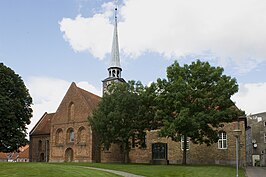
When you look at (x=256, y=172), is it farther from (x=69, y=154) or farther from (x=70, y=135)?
(x=70, y=135)

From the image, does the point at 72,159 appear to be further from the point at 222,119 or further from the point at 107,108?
the point at 222,119

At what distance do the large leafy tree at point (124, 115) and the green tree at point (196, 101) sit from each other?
377cm

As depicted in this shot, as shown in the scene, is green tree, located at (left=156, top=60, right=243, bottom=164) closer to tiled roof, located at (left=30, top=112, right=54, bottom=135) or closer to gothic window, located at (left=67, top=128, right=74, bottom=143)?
gothic window, located at (left=67, top=128, right=74, bottom=143)

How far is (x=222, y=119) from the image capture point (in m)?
34.0

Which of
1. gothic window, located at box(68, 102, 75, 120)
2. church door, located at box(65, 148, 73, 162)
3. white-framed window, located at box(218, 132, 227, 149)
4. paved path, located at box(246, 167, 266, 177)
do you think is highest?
gothic window, located at box(68, 102, 75, 120)

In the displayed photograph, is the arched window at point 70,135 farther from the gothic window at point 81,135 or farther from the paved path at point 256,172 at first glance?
the paved path at point 256,172

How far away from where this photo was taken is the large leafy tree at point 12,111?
41.7m

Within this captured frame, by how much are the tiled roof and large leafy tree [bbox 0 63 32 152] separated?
1156cm

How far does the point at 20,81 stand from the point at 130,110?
16775 mm

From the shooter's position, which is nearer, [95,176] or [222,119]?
[95,176]

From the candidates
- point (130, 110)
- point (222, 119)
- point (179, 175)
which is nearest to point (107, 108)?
point (130, 110)

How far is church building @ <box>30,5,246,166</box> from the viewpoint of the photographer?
41781 mm

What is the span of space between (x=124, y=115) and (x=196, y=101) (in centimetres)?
894

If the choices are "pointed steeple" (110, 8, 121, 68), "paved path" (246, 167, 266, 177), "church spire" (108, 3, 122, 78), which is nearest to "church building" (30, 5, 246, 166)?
"paved path" (246, 167, 266, 177)
